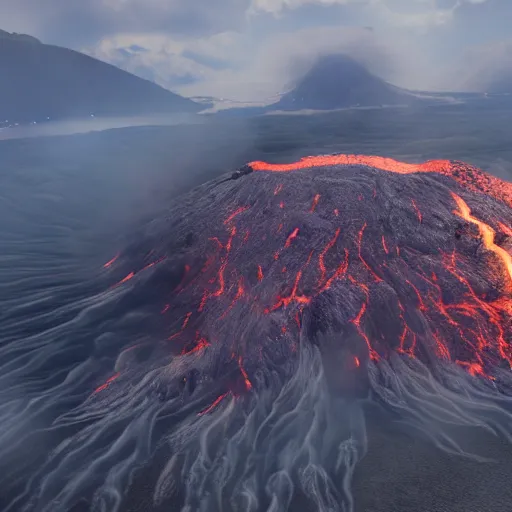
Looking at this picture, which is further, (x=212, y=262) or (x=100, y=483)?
(x=212, y=262)

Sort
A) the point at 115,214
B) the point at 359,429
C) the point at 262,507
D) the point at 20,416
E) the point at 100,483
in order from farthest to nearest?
1. the point at 115,214
2. the point at 20,416
3. the point at 359,429
4. the point at 100,483
5. the point at 262,507

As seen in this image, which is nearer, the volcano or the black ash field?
the black ash field

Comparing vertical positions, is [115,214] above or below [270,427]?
below

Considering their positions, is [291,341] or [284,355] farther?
[291,341]

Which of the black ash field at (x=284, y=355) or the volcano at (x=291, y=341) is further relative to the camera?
the volcano at (x=291, y=341)

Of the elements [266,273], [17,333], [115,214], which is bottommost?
[115,214]

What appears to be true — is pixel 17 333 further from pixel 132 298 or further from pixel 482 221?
pixel 482 221

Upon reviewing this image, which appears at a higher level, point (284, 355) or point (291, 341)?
point (291, 341)

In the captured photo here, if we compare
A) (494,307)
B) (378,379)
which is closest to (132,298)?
(378,379)
